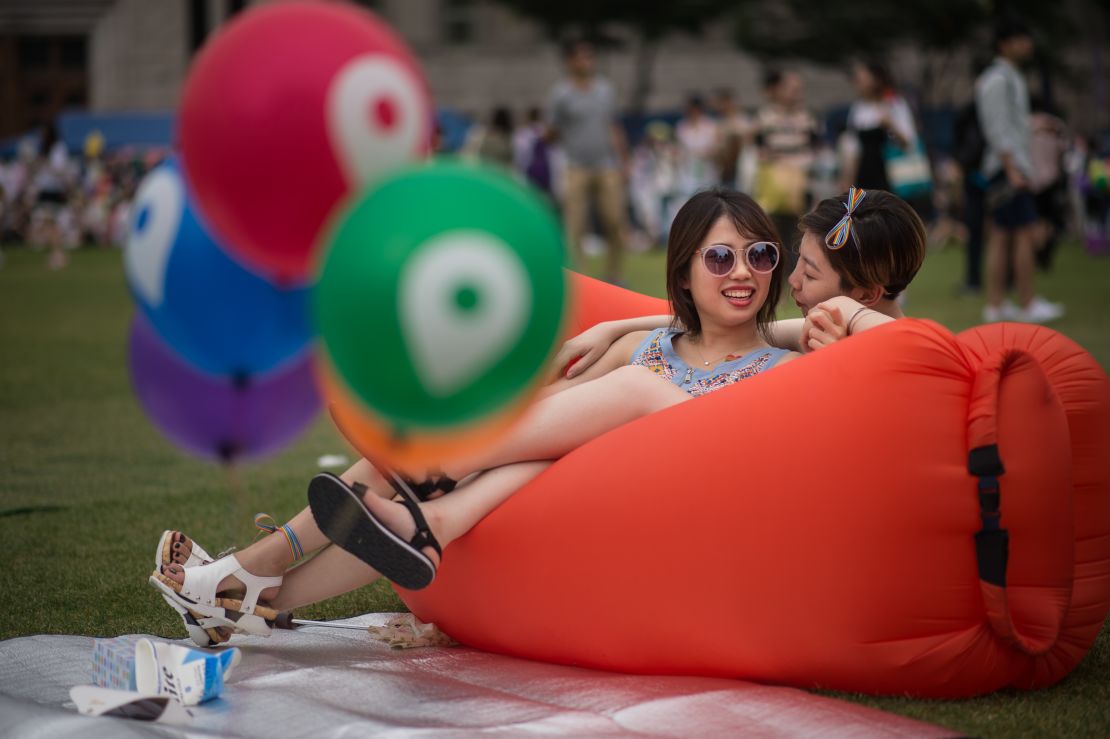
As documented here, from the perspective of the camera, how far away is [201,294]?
250 cm

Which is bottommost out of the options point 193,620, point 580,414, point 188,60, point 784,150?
point 193,620

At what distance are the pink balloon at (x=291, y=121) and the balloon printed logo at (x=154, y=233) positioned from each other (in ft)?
0.37

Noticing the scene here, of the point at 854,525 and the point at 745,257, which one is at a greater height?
the point at 745,257

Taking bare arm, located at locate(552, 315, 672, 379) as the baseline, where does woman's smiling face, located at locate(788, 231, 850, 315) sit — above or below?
above

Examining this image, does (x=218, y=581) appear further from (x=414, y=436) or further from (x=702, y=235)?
(x=702, y=235)

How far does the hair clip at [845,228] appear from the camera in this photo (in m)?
3.32

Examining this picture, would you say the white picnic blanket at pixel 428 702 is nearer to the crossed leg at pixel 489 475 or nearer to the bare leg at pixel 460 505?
the crossed leg at pixel 489 475

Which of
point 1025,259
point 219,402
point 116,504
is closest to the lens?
point 219,402

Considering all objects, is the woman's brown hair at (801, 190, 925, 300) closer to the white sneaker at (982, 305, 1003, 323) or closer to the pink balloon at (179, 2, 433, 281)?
the pink balloon at (179, 2, 433, 281)

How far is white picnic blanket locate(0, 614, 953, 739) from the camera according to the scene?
8.86 ft

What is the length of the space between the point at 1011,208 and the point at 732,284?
20.9ft

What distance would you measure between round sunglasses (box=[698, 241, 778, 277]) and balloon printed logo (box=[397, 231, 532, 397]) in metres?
1.29

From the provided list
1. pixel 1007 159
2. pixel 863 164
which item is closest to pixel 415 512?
pixel 1007 159

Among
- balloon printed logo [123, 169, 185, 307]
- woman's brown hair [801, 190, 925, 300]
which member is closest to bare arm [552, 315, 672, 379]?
woman's brown hair [801, 190, 925, 300]
